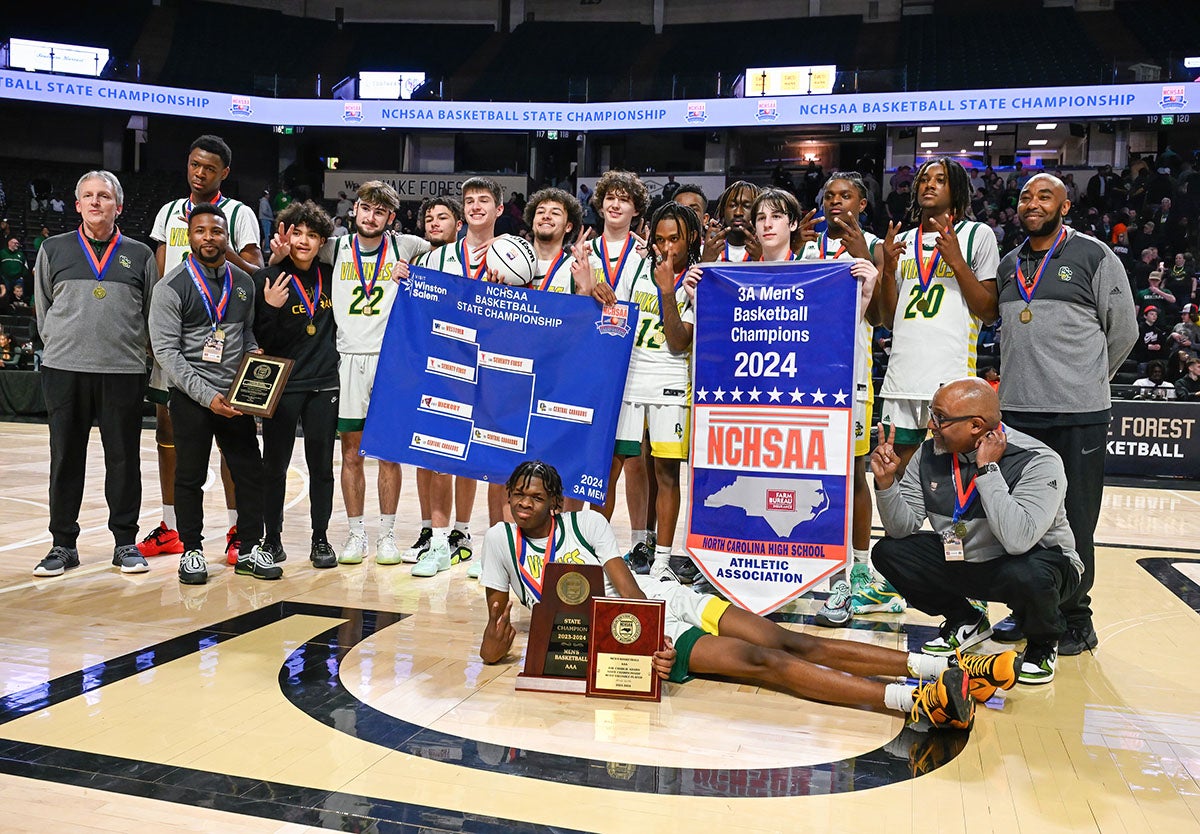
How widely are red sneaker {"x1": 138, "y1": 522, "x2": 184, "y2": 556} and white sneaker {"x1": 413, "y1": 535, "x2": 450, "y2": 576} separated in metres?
1.46

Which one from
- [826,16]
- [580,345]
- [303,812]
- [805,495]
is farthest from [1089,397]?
[826,16]

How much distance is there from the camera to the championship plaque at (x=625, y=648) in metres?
3.67

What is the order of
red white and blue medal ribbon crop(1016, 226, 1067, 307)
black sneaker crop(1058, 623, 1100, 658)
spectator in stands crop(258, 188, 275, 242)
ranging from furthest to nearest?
spectator in stands crop(258, 188, 275, 242) → red white and blue medal ribbon crop(1016, 226, 1067, 307) → black sneaker crop(1058, 623, 1100, 658)

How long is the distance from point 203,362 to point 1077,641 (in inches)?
170

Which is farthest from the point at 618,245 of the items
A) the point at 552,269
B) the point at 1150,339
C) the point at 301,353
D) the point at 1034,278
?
the point at 1150,339

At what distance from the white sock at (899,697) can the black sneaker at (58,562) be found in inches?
162

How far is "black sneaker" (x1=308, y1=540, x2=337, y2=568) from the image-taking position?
5.76 metres

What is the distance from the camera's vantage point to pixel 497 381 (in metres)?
5.34

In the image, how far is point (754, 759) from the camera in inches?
126

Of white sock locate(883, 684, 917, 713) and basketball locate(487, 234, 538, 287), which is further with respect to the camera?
basketball locate(487, 234, 538, 287)

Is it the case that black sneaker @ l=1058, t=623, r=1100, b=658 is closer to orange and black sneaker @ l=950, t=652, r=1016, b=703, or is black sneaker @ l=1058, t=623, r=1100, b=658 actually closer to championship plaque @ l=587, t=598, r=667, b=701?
orange and black sneaker @ l=950, t=652, r=1016, b=703

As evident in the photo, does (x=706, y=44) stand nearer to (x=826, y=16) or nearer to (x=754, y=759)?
Answer: (x=826, y=16)

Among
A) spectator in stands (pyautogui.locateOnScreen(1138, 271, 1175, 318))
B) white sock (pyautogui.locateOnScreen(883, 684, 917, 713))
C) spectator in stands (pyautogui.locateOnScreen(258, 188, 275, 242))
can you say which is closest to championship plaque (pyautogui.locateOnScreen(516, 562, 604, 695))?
white sock (pyautogui.locateOnScreen(883, 684, 917, 713))

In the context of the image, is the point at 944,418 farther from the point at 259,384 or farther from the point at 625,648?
the point at 259,384
